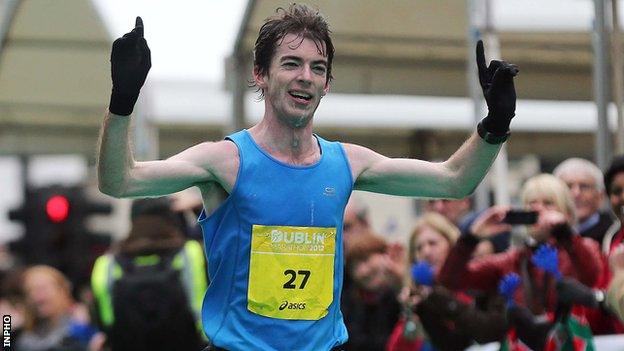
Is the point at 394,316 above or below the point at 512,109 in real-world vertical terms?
below

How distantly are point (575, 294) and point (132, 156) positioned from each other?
10.7ft

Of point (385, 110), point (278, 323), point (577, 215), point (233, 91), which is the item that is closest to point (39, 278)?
point (233, 91)

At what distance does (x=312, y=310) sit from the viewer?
16.0 feet

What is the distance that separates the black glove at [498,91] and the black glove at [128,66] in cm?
110

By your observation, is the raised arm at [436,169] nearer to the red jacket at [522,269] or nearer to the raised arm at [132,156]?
the raised arm at [132,156]

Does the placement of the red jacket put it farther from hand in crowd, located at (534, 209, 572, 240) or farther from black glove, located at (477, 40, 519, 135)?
black glove, located at (477, 40, 519, 135)

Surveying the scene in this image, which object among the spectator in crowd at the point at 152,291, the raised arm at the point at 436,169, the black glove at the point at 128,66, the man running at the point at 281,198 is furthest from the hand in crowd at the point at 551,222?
the black glove at the point at 128,66

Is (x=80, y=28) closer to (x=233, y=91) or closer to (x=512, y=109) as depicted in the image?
(x=233, y=91)

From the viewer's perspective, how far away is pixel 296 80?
489 cm

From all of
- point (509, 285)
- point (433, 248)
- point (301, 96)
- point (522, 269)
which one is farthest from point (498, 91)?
point (433, 248)

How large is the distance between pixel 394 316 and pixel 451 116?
431cm

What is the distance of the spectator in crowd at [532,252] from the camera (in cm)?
760

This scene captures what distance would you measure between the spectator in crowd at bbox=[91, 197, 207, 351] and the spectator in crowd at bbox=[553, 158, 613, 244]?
200 cm

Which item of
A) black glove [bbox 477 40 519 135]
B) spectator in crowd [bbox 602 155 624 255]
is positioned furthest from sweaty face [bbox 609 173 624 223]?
black glove [bbox 477 40 519 135]
